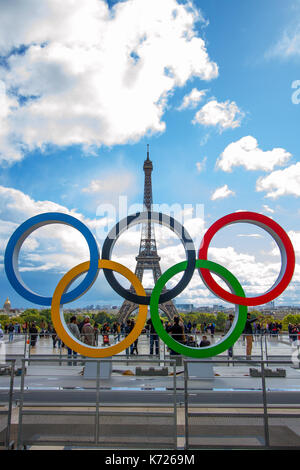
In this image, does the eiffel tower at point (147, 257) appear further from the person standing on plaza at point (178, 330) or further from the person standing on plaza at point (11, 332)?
the person standing on plaza at point (178, 330)

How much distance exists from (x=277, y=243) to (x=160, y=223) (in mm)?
3715

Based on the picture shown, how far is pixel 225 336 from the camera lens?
1005 centimetres

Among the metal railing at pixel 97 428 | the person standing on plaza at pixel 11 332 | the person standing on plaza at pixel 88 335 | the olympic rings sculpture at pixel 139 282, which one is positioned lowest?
the person standing on plaza at pixel 11 332

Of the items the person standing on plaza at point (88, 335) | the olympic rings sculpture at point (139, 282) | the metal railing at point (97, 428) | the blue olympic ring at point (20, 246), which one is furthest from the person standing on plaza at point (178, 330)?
the metal railing at point (97, 428)

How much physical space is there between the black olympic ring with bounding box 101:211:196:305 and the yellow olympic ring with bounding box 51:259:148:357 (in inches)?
10.0

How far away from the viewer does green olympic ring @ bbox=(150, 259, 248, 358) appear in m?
9.75

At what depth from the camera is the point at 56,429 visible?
19.4 ft

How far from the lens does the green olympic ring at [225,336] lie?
9.75 m

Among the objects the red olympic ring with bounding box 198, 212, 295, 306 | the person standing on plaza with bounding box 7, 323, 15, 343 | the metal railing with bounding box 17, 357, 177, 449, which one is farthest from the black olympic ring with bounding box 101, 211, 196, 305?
the person standing on plaza with bounding box 7, 323, 15, 343

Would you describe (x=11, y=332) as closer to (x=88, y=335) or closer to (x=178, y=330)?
(x=88, y=335)

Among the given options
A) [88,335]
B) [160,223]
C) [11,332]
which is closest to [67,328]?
[88,335]
